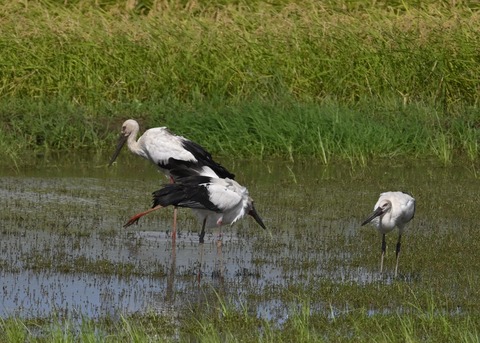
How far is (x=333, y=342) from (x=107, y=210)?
5207mm

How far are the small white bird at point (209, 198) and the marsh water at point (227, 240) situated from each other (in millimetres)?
274

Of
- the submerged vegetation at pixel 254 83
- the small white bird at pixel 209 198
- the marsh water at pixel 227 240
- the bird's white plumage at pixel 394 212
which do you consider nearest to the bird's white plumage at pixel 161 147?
the marsh water at pixel 227 240

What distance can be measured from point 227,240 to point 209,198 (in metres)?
1.13

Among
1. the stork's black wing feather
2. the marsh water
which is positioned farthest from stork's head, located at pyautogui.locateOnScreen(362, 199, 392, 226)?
the stork's black wing feather

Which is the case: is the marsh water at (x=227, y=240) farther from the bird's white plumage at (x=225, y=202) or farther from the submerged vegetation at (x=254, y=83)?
the submerged vegetation at (x=254, y=83)

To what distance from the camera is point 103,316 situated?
784 centimetres

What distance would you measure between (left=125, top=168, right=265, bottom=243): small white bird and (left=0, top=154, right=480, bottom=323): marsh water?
10.8 inches

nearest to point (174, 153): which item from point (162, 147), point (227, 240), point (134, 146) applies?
point (162, 147)

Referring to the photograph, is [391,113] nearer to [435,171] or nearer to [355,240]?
[435,171]

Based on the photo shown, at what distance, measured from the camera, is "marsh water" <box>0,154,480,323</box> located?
866 centimetres

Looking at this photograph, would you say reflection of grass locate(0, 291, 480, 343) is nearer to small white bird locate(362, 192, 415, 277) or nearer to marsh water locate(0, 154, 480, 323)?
marsh water locate(0, 154, 480, 323)

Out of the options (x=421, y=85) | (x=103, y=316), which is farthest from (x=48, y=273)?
(x=421, y=85)

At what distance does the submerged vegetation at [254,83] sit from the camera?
1541cm

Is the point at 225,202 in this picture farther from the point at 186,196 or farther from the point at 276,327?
the point at 276,327
